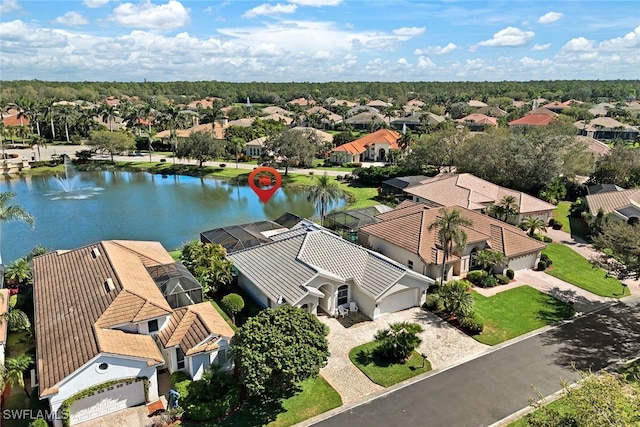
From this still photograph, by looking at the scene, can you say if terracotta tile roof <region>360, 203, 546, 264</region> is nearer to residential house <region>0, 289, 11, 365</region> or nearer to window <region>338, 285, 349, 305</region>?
window <region>338, 285, 349, 305</region>

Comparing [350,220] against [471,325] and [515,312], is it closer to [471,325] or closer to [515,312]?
[515,312]

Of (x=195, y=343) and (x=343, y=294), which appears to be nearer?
(x=195, y=343)

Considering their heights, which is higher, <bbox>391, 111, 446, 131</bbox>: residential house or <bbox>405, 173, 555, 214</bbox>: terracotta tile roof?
<bbox>391, 111, 446, 131</bbox>: residential house

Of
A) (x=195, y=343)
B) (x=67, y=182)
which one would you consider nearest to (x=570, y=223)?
(x=195, y=343)

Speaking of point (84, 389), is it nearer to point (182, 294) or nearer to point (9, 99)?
point (182, 294)

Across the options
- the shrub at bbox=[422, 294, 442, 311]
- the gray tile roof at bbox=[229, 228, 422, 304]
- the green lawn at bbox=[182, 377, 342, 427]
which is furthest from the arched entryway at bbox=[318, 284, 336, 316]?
the green lawn at bbox=[182, 377, 342, 427]

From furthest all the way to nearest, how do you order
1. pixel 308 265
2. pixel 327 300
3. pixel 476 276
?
pixel 476 276 → pixel 308 265 → pixel 327 300

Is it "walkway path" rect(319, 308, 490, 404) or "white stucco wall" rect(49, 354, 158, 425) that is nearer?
"white stucco wall" rect(49, 354, 158, 425)

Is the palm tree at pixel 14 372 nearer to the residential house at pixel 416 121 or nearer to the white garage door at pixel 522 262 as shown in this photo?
the white garage door at pixel 522 262
